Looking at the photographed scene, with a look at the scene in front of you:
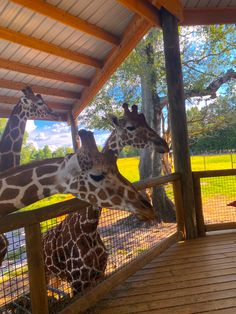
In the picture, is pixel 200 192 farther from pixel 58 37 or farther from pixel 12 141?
pixel 58 37

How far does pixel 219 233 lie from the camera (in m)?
4.63

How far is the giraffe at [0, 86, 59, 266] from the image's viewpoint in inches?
175

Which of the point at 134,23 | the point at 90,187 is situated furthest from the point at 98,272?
the point at 134,23

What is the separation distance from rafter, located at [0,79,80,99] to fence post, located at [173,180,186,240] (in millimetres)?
3053

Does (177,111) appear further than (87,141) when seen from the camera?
Yes

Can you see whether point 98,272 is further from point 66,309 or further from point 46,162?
point 46,162

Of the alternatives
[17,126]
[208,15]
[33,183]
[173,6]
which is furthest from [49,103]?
[33,183]

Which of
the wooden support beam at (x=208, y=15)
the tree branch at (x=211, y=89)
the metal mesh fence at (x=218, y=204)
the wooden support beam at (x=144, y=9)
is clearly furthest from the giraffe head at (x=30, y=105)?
the tree branch at (x=211, y=89)

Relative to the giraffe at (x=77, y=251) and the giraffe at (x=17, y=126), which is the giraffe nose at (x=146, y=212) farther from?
the giraffe at (x=17, y=126)

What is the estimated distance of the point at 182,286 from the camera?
299 centimetres

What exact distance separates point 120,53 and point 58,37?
3.20ft

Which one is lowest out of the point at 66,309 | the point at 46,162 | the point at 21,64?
the point at 66,309

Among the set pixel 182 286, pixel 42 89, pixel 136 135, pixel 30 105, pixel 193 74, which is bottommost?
pixel 182 286

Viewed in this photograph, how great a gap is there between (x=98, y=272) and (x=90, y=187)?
41.1 inches
